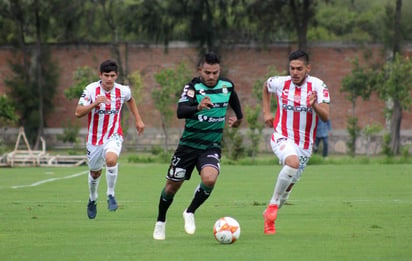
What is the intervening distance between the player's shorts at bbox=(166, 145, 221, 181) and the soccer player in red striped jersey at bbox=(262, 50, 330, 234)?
1207 mm

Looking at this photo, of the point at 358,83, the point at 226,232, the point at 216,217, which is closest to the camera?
the point at 226,232

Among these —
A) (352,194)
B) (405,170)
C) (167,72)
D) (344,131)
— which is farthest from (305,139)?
(344,131)

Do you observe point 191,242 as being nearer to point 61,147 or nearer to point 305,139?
point 305,139

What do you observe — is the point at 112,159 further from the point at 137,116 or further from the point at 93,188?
the point at 137,116

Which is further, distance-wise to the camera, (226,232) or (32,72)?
(32,72)

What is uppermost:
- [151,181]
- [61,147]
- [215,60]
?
[215,60]

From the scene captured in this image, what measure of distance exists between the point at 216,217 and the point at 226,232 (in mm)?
3404

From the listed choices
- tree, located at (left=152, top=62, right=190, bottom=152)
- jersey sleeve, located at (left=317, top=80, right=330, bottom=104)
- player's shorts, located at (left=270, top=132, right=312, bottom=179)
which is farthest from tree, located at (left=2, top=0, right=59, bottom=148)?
jersey sleeve, located at (left=317, top=80, right=330, bottom=104)

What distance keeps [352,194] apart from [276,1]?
996 inches

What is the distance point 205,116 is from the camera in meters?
10.5

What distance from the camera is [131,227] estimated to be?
11609 millimetres

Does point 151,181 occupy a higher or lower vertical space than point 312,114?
lower

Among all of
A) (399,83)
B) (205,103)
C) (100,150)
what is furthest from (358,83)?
(205,103)

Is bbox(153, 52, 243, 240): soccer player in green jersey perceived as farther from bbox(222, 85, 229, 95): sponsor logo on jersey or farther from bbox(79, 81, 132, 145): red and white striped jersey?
bbox(79, 81, 132, 145): red and white striped jersey
